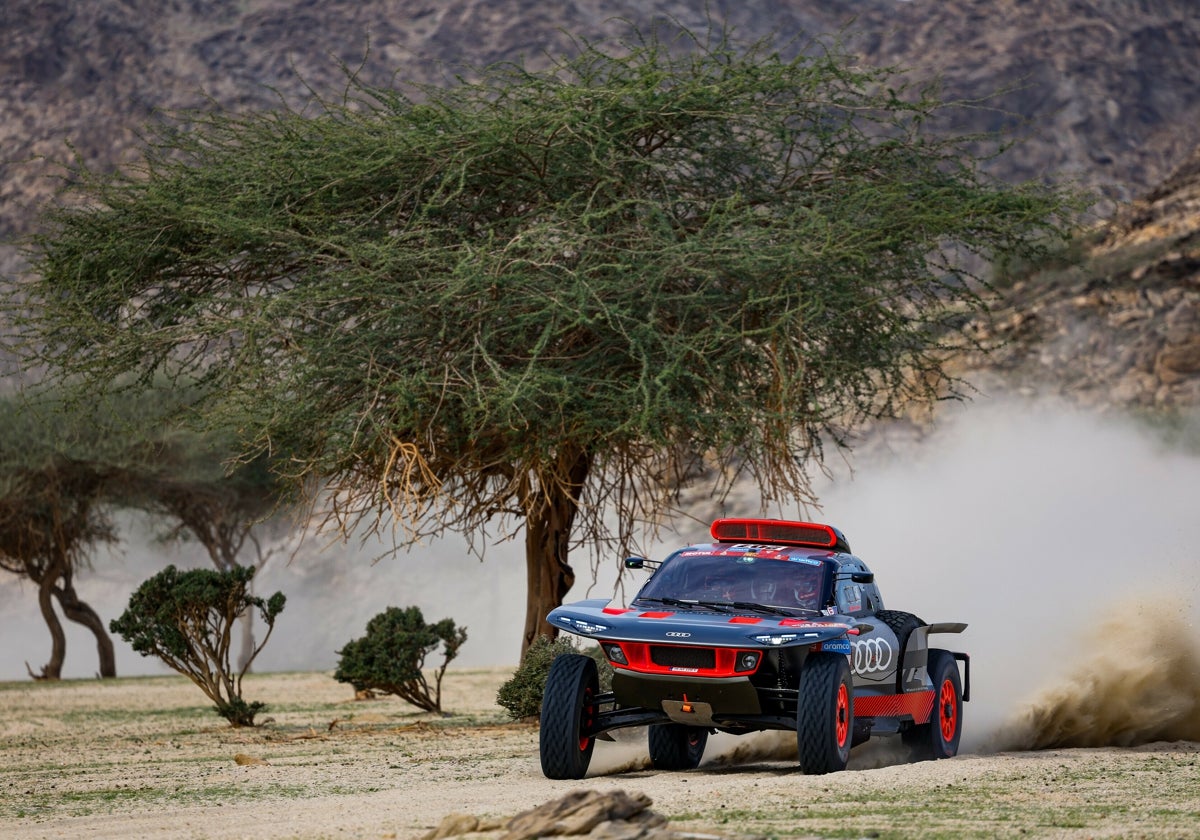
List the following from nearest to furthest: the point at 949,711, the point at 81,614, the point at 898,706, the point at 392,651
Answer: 1. the point at 898,706
2. the point at 949,711
3. the point at 392,651
4. the point at 81,614

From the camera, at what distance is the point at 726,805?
873 centimetres

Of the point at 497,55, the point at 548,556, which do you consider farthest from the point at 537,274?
the point at 497,55

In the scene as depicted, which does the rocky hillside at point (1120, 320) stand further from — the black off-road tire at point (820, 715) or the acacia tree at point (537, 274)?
the black off-road tire at point (820, 715)

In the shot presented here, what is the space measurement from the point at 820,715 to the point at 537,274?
21.8 feet

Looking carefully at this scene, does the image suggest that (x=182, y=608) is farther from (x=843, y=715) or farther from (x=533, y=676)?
(x=843, y=715)

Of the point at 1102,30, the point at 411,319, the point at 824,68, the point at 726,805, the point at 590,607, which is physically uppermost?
the point at 1102,30

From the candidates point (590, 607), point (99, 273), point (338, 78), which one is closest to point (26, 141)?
point (338, 78)

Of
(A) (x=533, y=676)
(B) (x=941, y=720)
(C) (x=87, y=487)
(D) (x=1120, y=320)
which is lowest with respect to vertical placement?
(B) (x=941, y=720)

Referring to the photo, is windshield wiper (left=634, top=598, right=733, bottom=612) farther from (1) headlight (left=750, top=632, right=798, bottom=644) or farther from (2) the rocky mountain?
(2) the rocky mountain

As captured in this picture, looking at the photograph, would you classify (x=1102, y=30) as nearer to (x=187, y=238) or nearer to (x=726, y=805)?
(x=187, y=238)

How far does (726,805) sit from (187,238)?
10755mm

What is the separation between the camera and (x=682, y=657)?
33.9 feet

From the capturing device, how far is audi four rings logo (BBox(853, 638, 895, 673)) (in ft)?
35.3

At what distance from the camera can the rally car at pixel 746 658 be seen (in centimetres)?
1021
